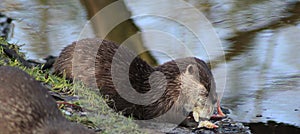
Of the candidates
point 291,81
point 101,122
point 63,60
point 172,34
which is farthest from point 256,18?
point 101,122

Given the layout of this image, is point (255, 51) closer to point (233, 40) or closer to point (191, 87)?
point (233, 40)

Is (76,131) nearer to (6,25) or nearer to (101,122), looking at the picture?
(101,122)

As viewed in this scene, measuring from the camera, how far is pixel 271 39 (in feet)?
34.9

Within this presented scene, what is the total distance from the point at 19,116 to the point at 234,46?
6.49m

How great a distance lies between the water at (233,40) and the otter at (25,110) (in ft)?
12.9

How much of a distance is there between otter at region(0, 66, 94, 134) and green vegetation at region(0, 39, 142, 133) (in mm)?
1184

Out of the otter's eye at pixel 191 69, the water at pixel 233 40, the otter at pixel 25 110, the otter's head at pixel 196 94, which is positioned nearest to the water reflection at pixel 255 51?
the water at pixel 233 40

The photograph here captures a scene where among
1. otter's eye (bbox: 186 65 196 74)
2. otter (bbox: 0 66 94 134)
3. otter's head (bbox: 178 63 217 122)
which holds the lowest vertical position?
otter's head (bbox: 178 63 217 122)

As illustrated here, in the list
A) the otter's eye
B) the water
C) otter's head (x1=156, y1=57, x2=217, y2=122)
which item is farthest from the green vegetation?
the water

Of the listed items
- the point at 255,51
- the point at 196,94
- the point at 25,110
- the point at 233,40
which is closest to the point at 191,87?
the point at 196,94

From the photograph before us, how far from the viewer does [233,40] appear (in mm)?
10734

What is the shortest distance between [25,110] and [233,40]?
670cm

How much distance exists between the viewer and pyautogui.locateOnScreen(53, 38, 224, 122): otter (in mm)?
7262

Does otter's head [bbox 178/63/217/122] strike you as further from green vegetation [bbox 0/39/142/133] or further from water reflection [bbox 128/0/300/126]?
green vegetation [bbox 0/39/142/133]
